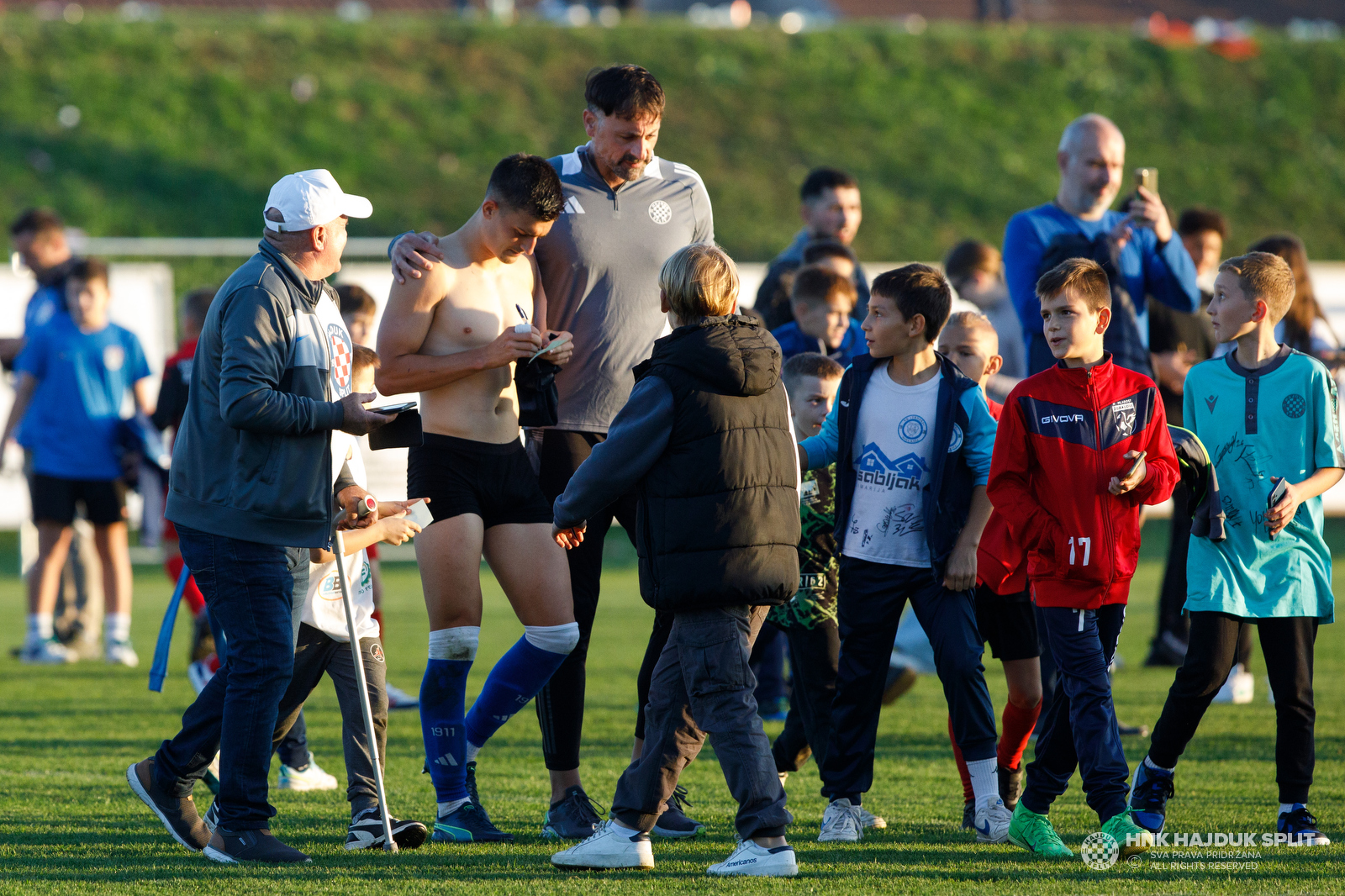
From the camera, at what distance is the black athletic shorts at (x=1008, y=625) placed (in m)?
5.02

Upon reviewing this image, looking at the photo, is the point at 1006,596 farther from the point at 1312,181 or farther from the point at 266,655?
the point at 1312,181

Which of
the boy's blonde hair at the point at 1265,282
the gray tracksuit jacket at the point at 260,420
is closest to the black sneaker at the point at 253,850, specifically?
A: the gray tracksuit jacket at the point at 260,420

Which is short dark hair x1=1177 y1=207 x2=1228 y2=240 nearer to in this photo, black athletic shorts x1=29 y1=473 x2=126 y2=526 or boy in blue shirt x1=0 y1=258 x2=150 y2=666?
boy in blue shirt x1=0 y1=258 x2=150 y2=666

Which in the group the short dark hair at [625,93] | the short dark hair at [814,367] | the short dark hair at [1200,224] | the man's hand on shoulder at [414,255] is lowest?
the short dark hair at [814,367]

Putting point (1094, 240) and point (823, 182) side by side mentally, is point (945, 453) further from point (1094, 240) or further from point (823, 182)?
point (823, 182)

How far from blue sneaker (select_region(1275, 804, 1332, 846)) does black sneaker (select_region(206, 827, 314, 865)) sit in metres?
2.90

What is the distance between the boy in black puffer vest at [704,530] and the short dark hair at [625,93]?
34.0 inches

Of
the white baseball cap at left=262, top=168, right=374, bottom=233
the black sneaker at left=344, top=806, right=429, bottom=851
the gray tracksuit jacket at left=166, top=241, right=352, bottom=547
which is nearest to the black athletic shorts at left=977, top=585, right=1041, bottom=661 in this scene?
the black sneaker at left=344, top=806, right=429, bottom=851

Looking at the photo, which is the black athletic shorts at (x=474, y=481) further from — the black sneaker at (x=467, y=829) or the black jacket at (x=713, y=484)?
the black sneaker at (x=467, y=829)

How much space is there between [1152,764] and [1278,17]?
3297 cm

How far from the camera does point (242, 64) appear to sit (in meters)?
24.5

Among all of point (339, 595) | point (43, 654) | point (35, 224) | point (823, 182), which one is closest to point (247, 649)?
point (339, 595)

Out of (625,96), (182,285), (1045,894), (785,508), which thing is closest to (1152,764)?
(1045,894)

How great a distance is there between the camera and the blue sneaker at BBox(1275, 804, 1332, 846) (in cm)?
455
